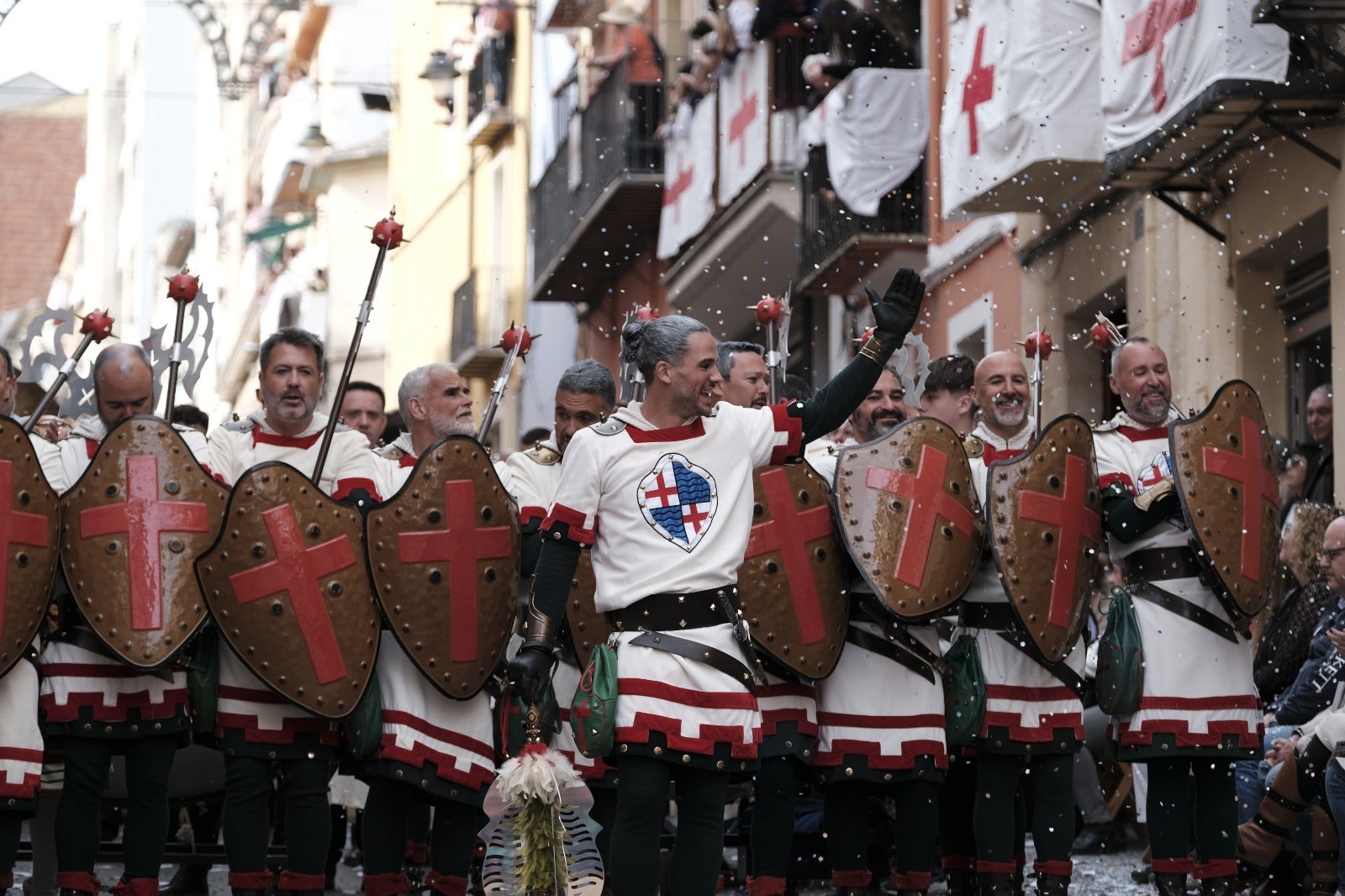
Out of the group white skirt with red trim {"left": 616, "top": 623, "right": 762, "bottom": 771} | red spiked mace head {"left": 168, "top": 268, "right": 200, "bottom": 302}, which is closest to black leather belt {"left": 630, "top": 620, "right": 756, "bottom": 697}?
white skirt with red trim {"left": 616, "top": 623, "right": 762, "bottom": 771}

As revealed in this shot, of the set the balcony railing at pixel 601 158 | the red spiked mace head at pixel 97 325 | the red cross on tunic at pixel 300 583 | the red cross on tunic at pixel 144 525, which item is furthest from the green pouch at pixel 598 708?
the balcony railing at pixel 601 158

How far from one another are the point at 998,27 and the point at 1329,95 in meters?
3.29

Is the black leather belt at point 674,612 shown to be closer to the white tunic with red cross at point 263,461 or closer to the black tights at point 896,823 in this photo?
the black tights at point 896,823

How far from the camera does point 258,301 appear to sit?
4888 centimetres

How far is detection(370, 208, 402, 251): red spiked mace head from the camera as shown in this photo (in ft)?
26.9

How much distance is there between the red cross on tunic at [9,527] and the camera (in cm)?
747

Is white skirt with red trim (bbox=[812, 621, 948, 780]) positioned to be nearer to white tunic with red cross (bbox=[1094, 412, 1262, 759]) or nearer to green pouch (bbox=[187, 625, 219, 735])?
white tunic with red cross (bbox=[1094, 412, 1262, 759])

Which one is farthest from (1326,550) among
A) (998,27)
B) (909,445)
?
(998,27)

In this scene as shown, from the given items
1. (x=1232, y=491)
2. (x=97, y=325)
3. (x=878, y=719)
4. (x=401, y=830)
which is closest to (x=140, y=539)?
(x=401, y=830)

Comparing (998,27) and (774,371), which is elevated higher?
(998,27)

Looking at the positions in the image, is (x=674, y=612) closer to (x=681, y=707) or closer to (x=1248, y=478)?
(x=681, y=707)

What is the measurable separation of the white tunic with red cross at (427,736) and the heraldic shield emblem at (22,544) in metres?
1.05

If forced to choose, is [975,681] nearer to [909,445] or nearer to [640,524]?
[909,445]

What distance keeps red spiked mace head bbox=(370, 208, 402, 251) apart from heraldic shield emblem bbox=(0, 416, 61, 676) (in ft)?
4.43
